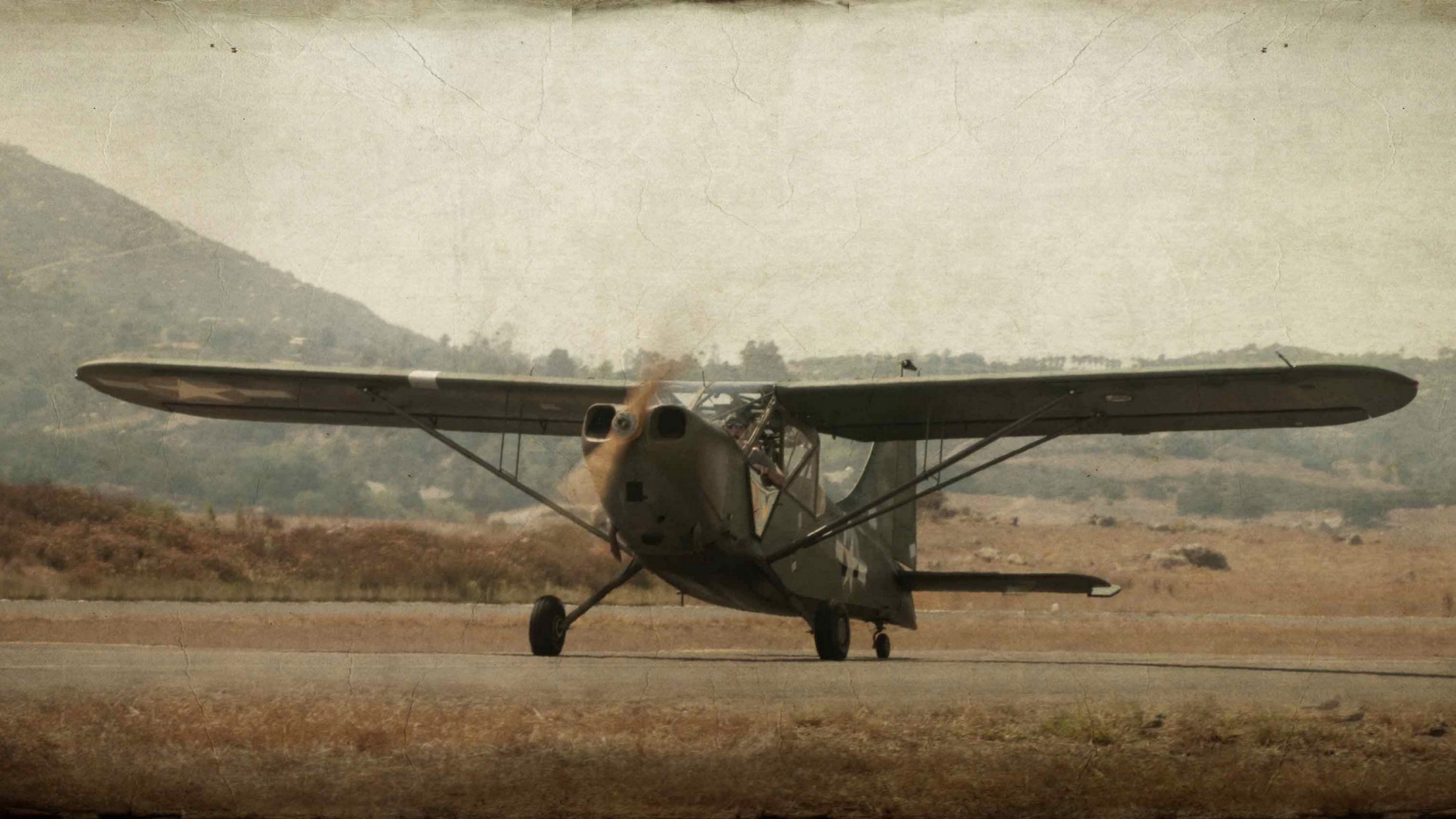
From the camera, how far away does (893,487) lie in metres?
19.1

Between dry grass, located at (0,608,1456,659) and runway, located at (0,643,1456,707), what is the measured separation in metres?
0.88

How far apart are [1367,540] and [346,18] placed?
38.6 feet

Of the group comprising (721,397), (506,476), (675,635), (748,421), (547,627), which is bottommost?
(675,635)

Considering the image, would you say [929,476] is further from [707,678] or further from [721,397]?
[707,678]

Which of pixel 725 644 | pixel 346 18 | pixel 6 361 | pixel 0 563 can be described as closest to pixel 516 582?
pixel 725 644

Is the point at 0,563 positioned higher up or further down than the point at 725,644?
higher up

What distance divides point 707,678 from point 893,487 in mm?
8322

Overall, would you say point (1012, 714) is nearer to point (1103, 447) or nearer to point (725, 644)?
point (725, 644)

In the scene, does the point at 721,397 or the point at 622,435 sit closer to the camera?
the point at 622,435

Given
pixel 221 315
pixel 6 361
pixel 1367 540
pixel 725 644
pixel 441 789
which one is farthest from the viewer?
pixel 725 644

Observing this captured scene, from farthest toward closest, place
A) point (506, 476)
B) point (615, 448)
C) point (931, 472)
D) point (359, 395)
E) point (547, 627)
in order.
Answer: point (359, 395) → point (931, 472) → point (547, 627) → point (506, 476) → point (615, 448)

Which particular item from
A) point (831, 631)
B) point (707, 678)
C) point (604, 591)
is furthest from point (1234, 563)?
point (707, 678)

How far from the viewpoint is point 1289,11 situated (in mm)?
7836

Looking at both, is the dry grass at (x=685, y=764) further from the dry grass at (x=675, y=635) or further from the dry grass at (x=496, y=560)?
the dry grass at (x=675, y=635)
